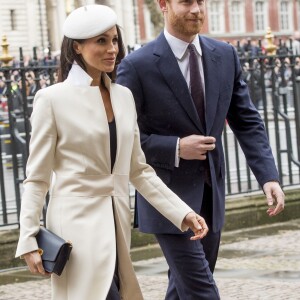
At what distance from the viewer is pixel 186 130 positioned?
5.20 metres

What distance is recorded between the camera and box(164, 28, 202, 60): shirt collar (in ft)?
17.2

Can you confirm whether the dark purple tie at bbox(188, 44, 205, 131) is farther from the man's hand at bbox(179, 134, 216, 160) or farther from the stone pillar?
the stone pillar

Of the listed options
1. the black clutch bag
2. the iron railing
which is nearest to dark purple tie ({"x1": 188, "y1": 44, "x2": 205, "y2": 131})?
the black clutch bag

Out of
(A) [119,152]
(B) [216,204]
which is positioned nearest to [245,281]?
(B) [216,204]

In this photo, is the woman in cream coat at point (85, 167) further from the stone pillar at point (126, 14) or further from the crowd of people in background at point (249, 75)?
the stone pillar at point (126, 14)

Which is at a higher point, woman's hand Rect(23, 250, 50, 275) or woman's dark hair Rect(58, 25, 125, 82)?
woman's dark hair Rect(58, 25, 125, 82)

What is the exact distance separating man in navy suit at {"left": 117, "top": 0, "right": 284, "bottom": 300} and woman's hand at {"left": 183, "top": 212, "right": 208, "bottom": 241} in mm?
448

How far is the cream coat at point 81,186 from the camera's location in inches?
173

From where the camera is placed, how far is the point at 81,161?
14.6ft

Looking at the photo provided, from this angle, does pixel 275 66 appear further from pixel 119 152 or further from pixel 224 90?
pixel 119 152

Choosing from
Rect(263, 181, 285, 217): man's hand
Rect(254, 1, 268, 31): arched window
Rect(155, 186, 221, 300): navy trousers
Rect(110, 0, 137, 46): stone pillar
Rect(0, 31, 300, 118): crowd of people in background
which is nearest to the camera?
Rect(155, 186, 221, 300): navy trousers

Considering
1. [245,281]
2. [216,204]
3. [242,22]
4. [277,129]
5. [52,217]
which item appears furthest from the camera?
[242,22]

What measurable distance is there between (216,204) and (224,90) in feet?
1.63

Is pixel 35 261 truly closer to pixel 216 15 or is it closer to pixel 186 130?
pixel 186 130
